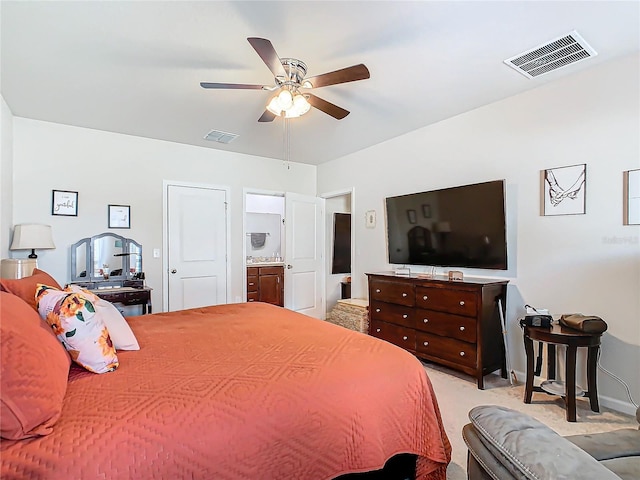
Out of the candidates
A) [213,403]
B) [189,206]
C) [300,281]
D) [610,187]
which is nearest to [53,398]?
[213,403]

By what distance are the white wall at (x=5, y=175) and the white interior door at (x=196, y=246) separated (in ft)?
5.16

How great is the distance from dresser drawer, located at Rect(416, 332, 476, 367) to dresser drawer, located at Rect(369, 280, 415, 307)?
1.20ft

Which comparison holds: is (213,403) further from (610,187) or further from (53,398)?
(610,187)

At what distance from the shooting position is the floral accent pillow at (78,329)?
1.39 m

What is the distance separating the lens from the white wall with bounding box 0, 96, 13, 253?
3193 millimetres

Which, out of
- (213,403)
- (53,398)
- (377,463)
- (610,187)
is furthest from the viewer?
(610,187)

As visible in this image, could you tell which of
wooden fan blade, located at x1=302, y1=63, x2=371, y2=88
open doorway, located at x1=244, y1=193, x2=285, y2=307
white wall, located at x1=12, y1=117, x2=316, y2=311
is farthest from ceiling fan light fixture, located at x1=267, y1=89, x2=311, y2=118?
open doorway, located at x1=244, y1=193, x2=285, y2=307

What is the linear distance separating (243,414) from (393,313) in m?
2.84

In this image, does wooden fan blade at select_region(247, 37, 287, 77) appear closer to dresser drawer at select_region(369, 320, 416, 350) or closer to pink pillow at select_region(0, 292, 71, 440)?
pink pillow at select_region(0, 292, 71, 440)

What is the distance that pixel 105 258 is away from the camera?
4098mm

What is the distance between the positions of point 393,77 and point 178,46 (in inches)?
64.7

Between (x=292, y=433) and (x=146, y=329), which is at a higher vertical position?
(x=146, y=329)

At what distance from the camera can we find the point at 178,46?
2.38 metres

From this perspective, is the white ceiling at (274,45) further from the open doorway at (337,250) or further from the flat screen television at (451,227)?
the open doorway at (337,250)
